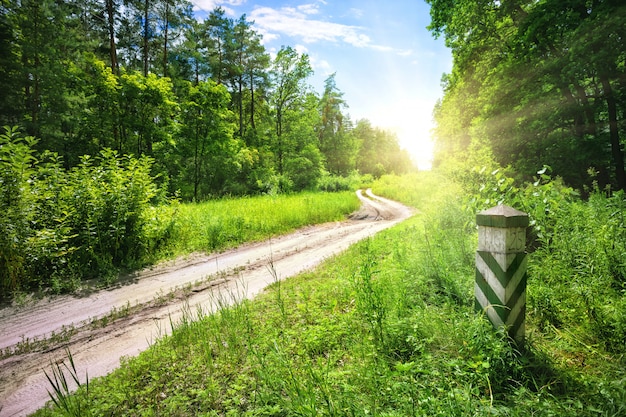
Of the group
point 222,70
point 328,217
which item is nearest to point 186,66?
point 222,70

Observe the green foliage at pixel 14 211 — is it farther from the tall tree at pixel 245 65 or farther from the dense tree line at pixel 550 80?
the tall tree at pixel 245 65

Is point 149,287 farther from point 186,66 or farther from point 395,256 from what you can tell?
point 186,66

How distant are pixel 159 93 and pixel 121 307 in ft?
47.4

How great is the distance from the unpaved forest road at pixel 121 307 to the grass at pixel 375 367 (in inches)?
25.3

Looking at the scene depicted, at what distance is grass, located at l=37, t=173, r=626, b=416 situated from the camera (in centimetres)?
182

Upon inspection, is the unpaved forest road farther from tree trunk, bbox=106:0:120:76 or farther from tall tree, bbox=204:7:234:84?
tall tree, bbox=204:7:234:84

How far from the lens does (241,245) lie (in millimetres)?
8797

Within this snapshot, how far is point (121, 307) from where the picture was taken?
4477mm

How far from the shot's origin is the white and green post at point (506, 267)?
208cm

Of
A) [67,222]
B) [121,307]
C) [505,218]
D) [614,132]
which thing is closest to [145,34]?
[67,222]

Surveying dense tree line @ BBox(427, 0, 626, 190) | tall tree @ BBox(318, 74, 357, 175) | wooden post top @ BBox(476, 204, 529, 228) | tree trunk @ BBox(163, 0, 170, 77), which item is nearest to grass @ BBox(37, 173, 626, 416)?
wooden post top @ BBox(476, 204, 529, 228)

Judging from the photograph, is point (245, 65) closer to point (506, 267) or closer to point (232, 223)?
point (232, 223)

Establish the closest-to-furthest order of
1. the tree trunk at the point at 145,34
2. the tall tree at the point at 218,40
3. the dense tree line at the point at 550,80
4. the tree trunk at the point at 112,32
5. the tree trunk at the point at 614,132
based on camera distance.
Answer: the dense tree line at the point at 550,80 → the tree trunk at the point at 614,132 → the tree trunk at the point at 112,32 → the tree trunk at the point at 145,34 → the tall tree at the point at 218,40

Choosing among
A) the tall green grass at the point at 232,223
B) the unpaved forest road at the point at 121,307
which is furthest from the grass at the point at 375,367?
the tall green grass at the point at 232,223
